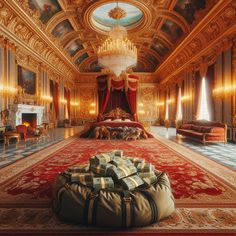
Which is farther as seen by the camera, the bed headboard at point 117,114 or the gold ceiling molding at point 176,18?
the bed headboard at point 117,114

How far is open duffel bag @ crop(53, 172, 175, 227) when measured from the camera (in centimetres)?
192

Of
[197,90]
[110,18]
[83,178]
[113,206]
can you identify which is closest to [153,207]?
[113,206]

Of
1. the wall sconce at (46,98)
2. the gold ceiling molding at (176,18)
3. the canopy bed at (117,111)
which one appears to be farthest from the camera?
the wall sconce at (46,98)

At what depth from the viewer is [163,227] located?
2.00 metres

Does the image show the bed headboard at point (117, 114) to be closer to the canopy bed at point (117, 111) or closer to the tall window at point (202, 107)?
the canopy bed at point (117, 111)

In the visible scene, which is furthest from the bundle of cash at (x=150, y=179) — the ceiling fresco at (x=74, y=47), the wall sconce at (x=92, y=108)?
the wall sconce at (x=92, y=108)

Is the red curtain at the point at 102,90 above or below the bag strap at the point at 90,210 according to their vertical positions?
above

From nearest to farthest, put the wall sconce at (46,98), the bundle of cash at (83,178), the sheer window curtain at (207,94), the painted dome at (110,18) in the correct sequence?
the bundle of cash at (83,178)
the sheer window curtain at (207,94)
the painted dome at (110,18)
the wall sconce at (46,98)

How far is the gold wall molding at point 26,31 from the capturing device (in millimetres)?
7309

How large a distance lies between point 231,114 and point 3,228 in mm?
8010

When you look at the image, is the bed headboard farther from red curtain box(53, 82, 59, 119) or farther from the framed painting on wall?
the framed painting on wall

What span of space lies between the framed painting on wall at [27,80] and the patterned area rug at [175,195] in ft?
18.8

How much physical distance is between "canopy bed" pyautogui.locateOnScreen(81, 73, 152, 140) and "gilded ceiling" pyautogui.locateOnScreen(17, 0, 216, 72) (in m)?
3.03

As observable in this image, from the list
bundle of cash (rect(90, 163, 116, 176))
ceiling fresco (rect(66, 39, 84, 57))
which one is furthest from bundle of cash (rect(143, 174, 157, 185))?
ceiling fresco (rect(66, 39, 84, 57))
